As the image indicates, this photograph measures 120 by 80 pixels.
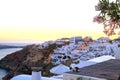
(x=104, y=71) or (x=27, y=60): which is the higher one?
(x=104, y=71)

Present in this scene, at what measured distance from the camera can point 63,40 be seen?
91.1m

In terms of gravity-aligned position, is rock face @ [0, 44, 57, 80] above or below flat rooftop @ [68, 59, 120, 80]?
below

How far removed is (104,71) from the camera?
1088 centimetres

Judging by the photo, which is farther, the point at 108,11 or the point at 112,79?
the point at 112,79

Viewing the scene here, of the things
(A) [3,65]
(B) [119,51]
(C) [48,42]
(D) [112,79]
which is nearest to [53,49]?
(C) [48,42]

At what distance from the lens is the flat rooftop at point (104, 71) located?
391 inches

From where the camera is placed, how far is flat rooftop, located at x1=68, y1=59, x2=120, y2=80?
9.94 m

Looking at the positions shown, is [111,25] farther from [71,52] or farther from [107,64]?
[71,52]

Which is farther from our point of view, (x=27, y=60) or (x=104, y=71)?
(x=27, y=60)

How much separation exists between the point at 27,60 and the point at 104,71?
76.2 metres

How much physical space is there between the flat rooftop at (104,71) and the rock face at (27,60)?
56.4 meters

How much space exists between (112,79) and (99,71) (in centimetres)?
144

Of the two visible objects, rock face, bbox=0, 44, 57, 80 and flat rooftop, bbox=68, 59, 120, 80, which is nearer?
flat rooftop, bbox=68, 59, 120, 80

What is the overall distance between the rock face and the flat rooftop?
5643 centimetres
